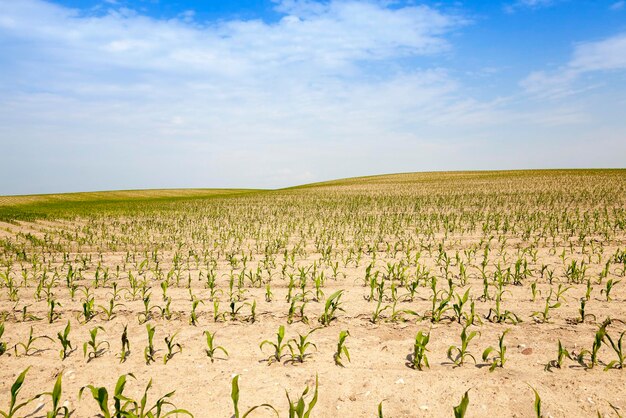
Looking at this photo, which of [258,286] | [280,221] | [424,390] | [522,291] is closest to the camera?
[424,390]

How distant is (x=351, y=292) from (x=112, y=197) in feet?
175

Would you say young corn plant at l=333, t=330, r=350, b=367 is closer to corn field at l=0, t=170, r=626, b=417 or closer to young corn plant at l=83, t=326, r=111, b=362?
corn field at l=0, t=170, r=626, b=417

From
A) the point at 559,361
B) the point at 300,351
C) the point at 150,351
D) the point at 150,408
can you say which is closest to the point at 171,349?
the point at 150,351

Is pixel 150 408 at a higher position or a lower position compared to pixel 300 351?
lower

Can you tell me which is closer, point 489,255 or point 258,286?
point 258,286

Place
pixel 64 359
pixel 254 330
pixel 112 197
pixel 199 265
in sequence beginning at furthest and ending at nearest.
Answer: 1. pixel 112 197
2. pixel 199 265
3. pixel 254 330
4. pixel 64 359

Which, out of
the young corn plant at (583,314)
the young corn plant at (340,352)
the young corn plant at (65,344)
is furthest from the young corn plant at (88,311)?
the young corn plant at (583,314)

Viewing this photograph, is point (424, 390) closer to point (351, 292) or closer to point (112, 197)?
point (351, 292)

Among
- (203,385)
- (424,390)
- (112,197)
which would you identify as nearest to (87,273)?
(203,385)

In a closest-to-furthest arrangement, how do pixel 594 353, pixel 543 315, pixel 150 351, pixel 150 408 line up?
1. pixel 150 408
2. pixel 594 353
3. pixel 150 351
4. pixel 543 315

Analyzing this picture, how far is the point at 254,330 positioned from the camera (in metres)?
5.00

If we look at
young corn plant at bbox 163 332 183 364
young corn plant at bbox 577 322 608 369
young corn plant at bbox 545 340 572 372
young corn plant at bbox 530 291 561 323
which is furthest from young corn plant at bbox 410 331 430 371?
young corn plant at bbox 163 332 183 364

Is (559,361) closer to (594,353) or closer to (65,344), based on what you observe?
(594,353)

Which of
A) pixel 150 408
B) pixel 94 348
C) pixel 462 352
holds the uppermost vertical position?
pixel 94 348
